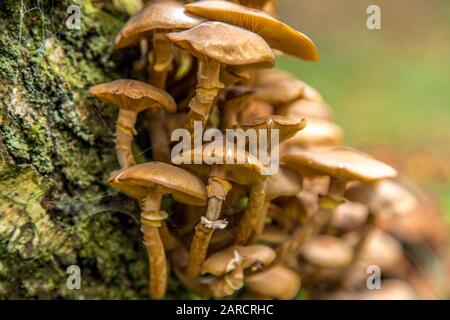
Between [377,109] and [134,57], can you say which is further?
[377,109]

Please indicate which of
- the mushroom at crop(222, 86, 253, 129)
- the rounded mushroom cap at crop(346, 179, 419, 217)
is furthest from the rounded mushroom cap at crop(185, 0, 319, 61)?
the rounded mushroom cap at crop(346, 179, 419, 217)

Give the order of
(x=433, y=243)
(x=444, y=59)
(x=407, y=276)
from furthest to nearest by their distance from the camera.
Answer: (x=444, y=59) → (x=433, y=243) → (x=407, y=276)

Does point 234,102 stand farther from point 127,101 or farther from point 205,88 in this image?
point 127,101

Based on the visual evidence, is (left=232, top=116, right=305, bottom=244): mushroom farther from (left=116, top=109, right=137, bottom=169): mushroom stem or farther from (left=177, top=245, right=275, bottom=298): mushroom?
(left=116, top=109, right=137, bottom=169): mushroom stem

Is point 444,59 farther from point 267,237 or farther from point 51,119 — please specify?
point 51,119

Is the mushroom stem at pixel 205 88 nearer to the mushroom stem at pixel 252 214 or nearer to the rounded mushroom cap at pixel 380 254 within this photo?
the mushroom stem at pixel 252 214

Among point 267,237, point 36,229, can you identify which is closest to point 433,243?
→ point 267,237
